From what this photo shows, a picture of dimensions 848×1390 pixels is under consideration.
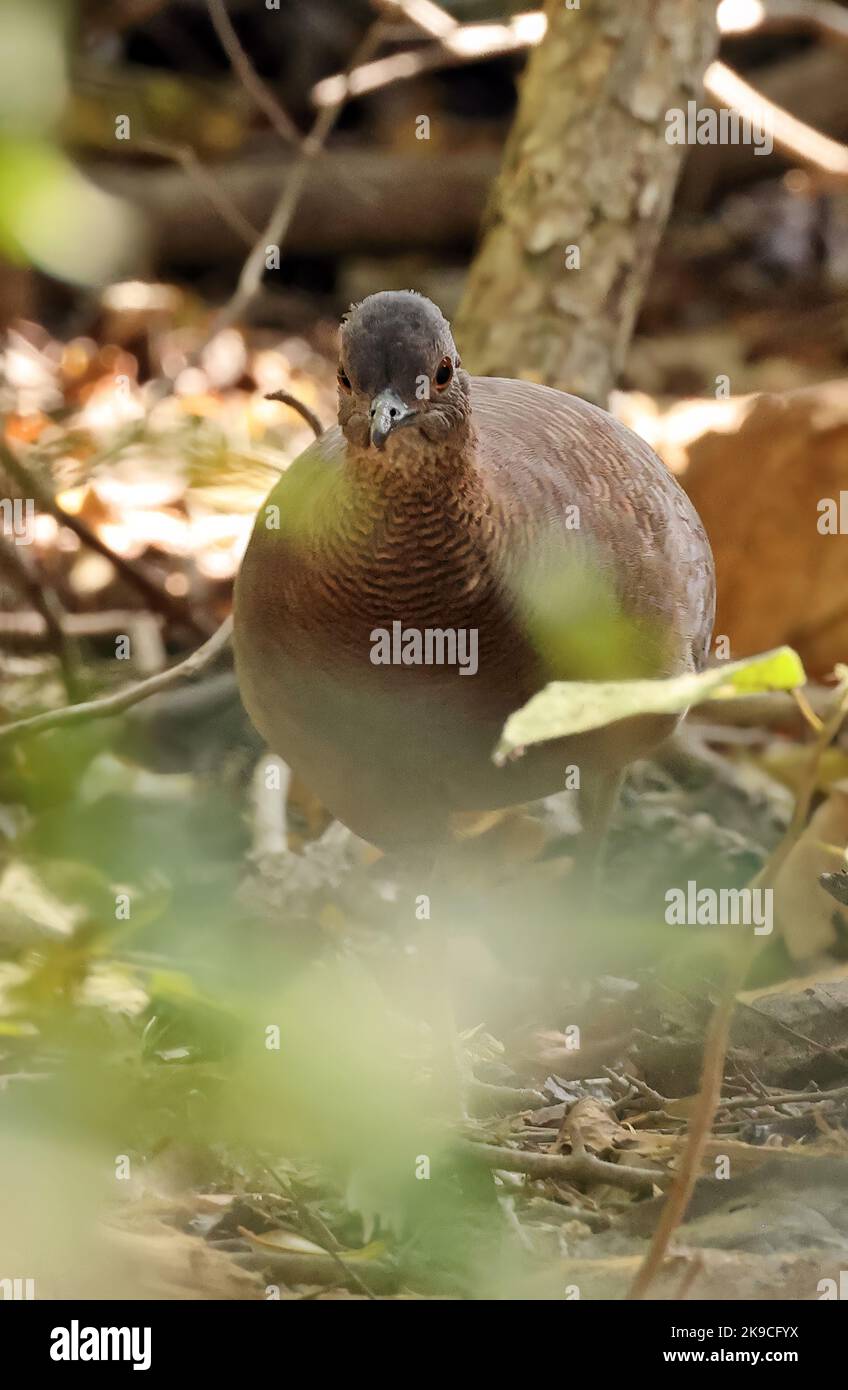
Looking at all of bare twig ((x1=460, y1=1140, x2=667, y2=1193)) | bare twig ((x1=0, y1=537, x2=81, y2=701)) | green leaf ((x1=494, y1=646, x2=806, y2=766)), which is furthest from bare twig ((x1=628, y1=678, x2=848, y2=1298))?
bare twig ((x1=0, y1=537, x2=81, y2=701))

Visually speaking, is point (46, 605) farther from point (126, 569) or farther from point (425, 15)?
point (425, 15)

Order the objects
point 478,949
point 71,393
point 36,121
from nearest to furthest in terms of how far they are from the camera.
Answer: point 36,121 → point 478,949 → point 71,393

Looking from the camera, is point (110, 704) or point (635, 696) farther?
point (110, 704)

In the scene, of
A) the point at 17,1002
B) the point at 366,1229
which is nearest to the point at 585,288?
the point at 366,1229

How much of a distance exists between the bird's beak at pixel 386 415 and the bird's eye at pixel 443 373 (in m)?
0.06

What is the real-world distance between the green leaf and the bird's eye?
3.46ft

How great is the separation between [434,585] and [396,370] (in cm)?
32

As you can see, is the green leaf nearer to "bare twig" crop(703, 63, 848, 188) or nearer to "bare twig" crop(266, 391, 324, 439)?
"bare twig" crop(266, 391, 324, 439)

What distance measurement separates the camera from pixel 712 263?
7.29 meters

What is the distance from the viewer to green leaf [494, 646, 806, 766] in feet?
4.02

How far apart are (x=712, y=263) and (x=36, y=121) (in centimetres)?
677

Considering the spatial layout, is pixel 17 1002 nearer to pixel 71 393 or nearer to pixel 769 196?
Result: pixel 71 393

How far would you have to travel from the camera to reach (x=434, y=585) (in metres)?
2.32

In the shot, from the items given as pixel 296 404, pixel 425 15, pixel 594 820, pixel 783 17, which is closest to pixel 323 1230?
pixel 296 404
